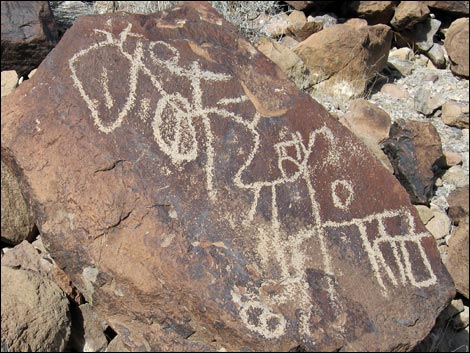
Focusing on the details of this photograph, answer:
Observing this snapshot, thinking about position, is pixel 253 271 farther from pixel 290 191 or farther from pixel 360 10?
pixel 360 10

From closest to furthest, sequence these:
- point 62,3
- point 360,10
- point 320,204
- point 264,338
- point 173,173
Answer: point 264,338 < point 173,173 < point 320,204 < point 62,3 < point 360,10

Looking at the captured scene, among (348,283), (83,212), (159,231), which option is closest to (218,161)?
(159,231)

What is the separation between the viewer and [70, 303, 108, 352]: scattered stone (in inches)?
91.9

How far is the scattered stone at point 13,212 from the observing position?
2.40 m

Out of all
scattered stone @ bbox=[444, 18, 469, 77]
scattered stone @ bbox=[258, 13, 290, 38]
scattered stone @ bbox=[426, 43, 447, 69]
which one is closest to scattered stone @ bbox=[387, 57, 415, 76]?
scattered stone @ bbox=[426, 43, 447, 69]

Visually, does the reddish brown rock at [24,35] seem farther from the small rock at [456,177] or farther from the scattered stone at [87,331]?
the small rock at [456,177]

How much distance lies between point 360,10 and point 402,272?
9.19 ft

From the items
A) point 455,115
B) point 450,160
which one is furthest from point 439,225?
point 455,115

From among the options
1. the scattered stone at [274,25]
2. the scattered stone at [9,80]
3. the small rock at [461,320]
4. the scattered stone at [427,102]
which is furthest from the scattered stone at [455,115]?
the scattered stone at [9,80]

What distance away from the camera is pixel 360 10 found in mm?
4562

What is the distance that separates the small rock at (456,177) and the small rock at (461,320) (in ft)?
2.79

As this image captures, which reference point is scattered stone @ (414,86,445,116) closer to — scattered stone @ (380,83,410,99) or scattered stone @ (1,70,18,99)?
scattered stone @ (380,83,410,99)

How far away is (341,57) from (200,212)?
2.07 metres

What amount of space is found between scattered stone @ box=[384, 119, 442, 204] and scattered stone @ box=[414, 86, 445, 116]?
1.73 feet
